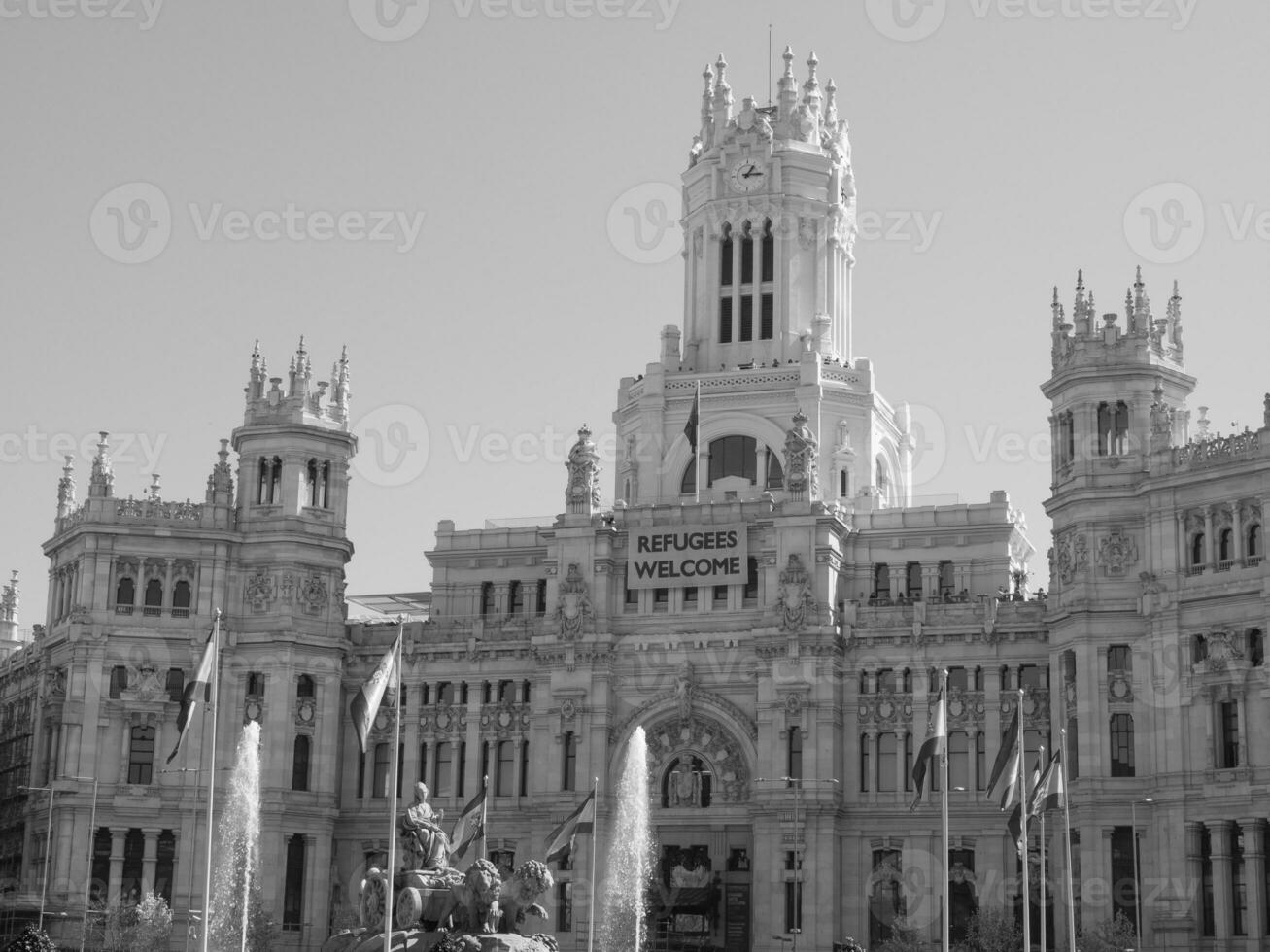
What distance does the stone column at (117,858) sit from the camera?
4419 inches

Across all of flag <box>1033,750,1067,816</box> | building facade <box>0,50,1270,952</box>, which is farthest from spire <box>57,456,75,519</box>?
flag <box>1033,750,1067,816</box>

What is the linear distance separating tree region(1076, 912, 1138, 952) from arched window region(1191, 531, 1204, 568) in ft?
57.0

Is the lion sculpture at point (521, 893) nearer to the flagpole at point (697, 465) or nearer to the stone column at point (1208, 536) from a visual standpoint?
the stone column at point (1208, 536)

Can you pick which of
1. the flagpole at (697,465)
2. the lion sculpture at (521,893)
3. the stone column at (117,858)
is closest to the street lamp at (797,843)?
the flagpole at (697,465)

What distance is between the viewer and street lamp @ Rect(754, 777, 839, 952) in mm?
105000

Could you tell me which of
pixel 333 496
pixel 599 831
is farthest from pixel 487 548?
pixel 599 831

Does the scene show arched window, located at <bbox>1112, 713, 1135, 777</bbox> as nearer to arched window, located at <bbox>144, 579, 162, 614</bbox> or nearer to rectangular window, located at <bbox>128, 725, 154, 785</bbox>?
rectangular window, located at <bbox>128, 725, 154, 785</bbox>

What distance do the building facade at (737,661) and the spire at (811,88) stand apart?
1331 cm

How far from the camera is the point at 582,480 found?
118m

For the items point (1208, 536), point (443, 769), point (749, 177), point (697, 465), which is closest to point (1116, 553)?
point (1208, 536)

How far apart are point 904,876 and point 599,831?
16472 millimetres

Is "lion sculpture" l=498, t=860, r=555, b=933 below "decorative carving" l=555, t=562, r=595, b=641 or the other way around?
below

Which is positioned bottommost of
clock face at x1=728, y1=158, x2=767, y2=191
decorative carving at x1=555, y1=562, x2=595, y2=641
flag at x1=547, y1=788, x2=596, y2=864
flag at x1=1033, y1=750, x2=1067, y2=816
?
flag at x1=547, y1=788, x2=596, y2=864

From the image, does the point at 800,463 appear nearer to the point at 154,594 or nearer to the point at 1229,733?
the point at 1229,733
